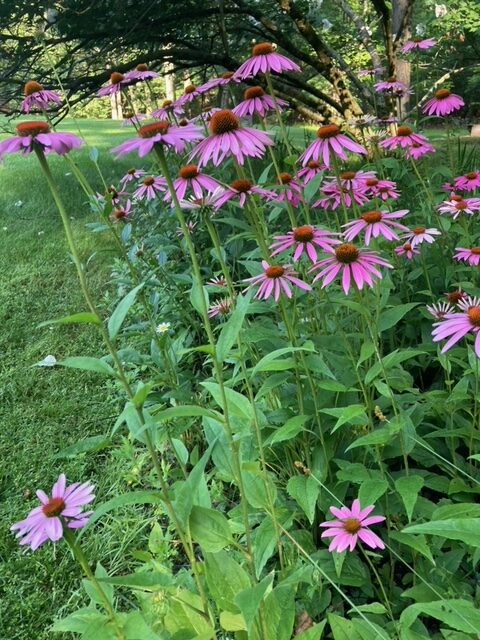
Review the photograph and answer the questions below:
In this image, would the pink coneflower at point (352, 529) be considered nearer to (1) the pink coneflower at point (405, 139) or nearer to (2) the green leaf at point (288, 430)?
(2) the green leaf at point (288, 430)

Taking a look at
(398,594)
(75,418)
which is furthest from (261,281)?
(75,418)

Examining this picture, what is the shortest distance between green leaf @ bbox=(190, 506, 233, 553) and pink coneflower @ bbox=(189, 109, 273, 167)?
2.03 feet

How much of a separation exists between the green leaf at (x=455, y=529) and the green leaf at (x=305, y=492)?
41 cm

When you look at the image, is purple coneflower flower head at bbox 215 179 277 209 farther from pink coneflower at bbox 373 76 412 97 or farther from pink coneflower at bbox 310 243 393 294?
pink coneflower at bbox 373 76 412 97

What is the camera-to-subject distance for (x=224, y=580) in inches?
39.2

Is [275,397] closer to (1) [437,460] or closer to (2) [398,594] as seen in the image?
(1) [437,460]

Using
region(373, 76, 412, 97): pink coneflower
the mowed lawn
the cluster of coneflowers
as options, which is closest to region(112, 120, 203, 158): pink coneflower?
the cluster of coneflowers

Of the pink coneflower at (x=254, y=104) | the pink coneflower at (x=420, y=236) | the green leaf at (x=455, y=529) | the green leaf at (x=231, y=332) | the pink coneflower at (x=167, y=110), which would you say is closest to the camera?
the green leaf at (x=455, y=529)

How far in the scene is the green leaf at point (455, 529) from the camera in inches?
29.3

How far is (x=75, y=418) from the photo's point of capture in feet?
7.27

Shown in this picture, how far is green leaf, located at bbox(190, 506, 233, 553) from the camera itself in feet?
3.08

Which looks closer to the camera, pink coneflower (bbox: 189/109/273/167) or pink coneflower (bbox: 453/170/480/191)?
pink coneflower (bbox: 189/109/273/167)

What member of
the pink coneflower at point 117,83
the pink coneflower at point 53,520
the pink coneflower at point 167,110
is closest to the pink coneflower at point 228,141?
the pink coneflower at point 53,520

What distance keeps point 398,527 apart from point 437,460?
0.19 metres
